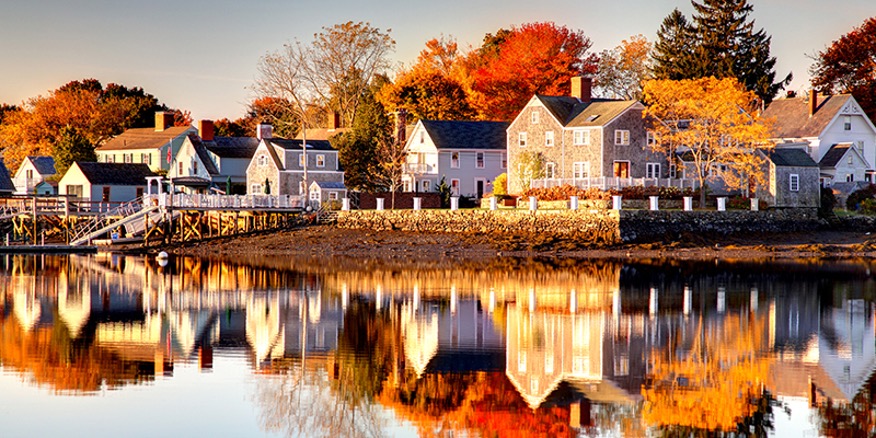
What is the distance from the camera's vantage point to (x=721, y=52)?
8244 cm

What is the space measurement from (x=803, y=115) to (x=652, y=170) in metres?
13.9

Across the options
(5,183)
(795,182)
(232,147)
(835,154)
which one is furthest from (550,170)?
(5,183)

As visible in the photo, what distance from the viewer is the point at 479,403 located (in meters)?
19.3

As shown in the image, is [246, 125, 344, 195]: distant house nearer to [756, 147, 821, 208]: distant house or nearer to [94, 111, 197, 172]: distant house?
[94, 111, 197, 172]: distant house

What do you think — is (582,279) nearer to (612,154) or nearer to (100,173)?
(612,154)

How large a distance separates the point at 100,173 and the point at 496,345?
190 feet

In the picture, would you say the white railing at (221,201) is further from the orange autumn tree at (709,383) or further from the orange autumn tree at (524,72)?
the orange autumn tree at (709,383)

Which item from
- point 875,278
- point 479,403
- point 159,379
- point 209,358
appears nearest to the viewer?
point 479,403

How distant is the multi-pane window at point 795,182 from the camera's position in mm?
61228

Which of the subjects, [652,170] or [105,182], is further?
[105,182]

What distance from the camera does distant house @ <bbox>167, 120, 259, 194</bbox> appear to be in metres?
80.9

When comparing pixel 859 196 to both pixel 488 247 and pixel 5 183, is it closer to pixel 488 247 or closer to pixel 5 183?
pixel 488 247

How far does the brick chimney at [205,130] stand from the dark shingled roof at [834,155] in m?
41.9

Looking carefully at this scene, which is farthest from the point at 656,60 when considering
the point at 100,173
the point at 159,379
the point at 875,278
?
the point at 159,379
